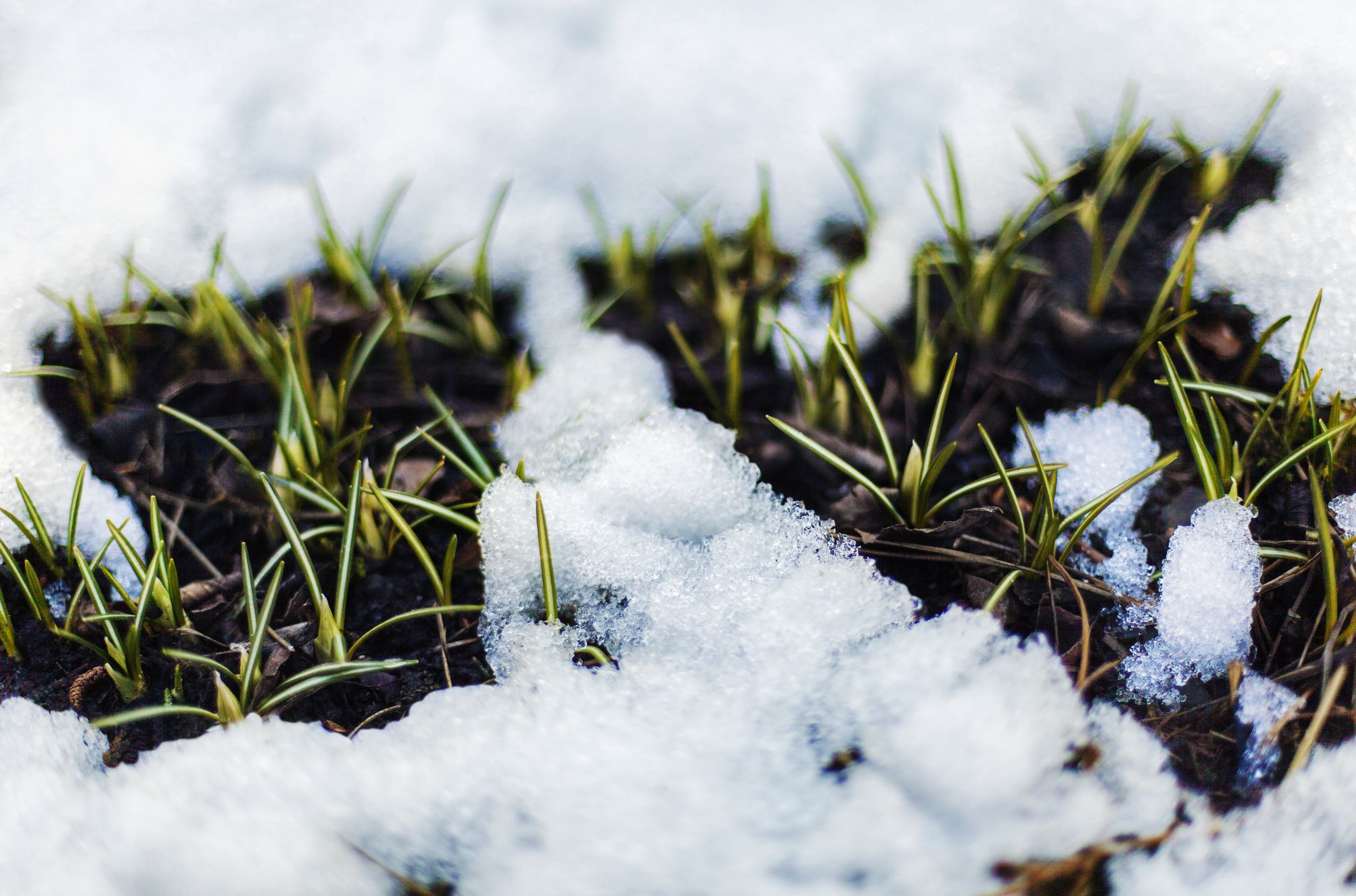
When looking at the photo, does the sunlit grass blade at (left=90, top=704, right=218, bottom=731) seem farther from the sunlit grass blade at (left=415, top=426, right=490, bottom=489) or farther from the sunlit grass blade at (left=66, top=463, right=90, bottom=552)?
the sunlit grass blade at (left=415, top=426, right=490, bottom=489)

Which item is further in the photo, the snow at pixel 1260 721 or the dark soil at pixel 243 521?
the dark soil at pixel 243 521

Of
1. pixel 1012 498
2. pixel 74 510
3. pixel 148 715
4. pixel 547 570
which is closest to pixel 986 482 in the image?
pixel 1012 498

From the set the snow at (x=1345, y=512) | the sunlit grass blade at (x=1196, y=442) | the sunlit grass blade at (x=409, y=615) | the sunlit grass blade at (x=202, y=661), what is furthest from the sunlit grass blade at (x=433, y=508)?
the snow at (x=1345, y=512)

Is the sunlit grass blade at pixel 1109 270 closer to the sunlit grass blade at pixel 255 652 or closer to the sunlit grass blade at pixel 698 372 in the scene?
the sunlit grass blade at pixel 698 372

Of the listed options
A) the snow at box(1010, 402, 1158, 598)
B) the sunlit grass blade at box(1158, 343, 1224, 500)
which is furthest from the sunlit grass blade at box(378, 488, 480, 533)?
the sunlit grass blade at box(1158, 343, 1224, 500)

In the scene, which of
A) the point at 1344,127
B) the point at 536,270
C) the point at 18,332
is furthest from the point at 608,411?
the point at 1344,127

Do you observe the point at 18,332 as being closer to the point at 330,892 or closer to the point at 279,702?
the point at 279,702

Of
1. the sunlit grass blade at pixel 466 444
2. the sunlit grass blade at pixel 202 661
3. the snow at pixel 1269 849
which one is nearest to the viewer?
the snow at pixel 1269 849
